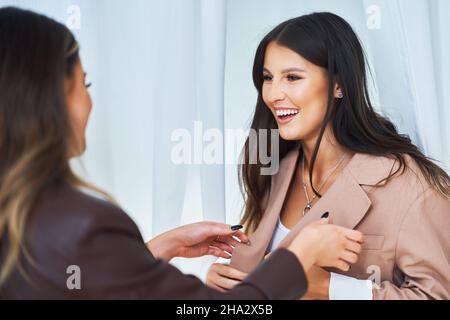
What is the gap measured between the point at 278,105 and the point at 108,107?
1.43ft

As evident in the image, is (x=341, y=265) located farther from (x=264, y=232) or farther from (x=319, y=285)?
(x=264, y=232)

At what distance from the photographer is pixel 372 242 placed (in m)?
1.40

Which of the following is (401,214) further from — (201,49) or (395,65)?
(201,49)

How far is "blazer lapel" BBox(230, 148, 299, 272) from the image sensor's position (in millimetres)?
1562

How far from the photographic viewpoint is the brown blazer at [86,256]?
2.73 feet

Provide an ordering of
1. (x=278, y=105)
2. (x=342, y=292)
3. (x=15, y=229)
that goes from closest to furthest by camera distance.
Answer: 1. (x=15, y=229)
2. (x=342, y=292)
3. (x=278, y=105)

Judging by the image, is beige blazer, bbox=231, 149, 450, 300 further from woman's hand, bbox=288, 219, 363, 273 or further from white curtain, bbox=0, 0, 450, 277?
white curtain, bbox=0, 0, 450, 277

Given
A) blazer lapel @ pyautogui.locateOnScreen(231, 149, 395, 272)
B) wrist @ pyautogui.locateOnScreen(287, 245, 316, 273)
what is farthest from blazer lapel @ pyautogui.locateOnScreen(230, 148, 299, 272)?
wrist @ pyautogui.locateOnScreen(287, 245, 316, 273)

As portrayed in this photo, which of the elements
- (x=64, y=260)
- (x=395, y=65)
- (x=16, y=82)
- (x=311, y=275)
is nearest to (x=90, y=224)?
(x=64, y=260)

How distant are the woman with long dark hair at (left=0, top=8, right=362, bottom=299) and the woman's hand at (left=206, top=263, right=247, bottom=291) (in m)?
0.49

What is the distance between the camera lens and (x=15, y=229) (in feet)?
2.72

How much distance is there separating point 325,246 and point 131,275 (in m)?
0.45

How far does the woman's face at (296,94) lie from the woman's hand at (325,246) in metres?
0.37

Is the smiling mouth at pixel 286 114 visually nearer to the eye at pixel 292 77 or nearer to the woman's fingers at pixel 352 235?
the eye at pixel 292 77
